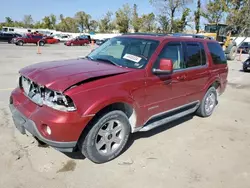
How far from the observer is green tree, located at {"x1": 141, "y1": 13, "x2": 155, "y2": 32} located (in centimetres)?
5538

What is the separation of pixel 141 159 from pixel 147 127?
545 millimetres

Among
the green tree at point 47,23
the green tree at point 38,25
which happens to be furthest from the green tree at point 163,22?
the green tree at point 38,25

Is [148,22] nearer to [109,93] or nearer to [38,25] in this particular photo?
[38,25]

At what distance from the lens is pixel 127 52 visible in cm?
424

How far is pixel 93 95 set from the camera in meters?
3.12

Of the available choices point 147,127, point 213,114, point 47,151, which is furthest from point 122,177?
point 213,114

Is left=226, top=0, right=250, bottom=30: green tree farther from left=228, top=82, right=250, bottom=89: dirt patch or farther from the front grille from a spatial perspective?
the front grille

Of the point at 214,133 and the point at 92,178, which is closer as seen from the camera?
the point at 92,178

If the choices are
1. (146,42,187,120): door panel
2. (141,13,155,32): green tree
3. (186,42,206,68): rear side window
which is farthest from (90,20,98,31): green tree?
(146,42,187,120): door panel

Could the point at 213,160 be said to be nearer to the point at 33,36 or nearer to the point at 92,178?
the point at 92,178

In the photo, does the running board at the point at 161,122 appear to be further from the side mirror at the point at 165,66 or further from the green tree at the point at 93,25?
the green tree at the point at 93,25

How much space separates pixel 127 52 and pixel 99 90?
130 centimetres

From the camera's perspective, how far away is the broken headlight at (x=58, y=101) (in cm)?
302

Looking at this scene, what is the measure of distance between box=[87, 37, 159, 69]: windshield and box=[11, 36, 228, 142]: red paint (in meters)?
0.14
